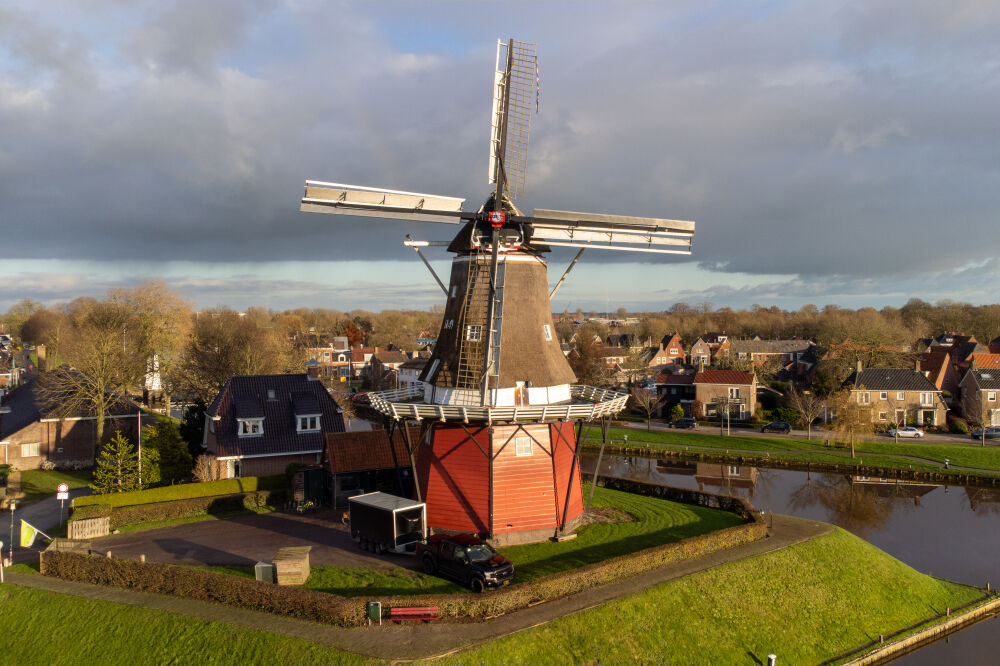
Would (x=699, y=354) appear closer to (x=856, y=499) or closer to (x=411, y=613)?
(x=856, y=499)

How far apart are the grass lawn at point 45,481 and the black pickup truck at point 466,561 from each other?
24.8 m

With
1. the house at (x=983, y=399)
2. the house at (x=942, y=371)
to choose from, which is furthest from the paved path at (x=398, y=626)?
the house at (x=942, y=371)

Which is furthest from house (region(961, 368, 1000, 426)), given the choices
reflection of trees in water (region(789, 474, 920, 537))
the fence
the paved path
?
the fence

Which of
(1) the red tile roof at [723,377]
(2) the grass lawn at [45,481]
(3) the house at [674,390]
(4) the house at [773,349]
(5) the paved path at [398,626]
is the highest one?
Result: (4) the house at [773,349]

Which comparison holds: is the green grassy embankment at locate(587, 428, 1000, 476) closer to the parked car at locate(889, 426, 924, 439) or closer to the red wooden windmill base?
the parked car at locate(889, 426, 924, 439)

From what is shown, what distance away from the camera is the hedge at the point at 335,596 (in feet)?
54.0

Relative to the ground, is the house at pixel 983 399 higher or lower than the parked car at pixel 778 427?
→ higher

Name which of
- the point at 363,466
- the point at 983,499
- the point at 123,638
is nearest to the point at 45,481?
the point at 363,466

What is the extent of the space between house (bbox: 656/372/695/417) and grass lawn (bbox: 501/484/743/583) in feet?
115

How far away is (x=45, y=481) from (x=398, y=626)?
30.7m

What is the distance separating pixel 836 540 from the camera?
2464 cm

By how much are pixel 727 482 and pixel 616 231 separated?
24170 millimetres

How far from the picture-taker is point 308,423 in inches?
1430

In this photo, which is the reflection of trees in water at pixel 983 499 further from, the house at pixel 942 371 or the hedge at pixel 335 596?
the house at pixel 942 371
